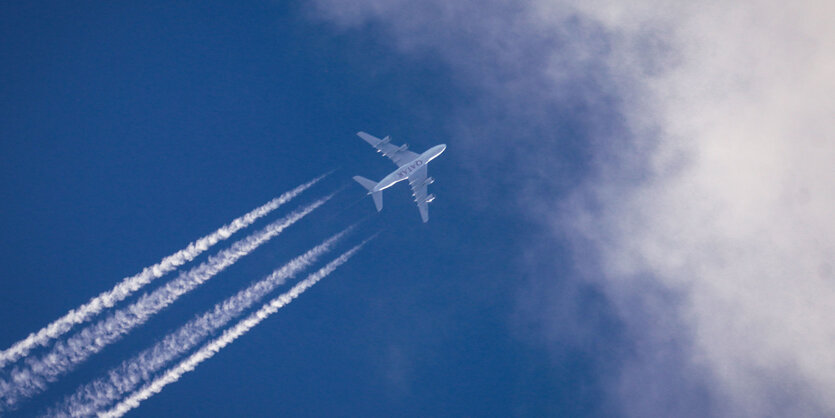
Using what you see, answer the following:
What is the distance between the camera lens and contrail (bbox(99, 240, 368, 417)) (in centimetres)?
6156

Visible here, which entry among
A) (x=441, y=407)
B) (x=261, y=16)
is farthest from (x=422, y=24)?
(x=441, y=407)

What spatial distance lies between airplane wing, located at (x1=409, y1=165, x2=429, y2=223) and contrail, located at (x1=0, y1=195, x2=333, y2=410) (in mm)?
17102

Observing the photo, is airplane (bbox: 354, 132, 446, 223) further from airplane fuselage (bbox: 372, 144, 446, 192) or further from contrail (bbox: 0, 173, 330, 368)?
contrail (bbox: 0, 173, 330, 368)

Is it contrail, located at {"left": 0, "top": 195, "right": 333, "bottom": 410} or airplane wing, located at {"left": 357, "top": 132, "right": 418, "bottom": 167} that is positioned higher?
airplane wing, located at {"left": 357, "top": 132, "right": 418, "bottom": 167}

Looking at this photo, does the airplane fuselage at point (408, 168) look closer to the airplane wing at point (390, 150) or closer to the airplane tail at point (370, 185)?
the airplane tail at point (370, 185)

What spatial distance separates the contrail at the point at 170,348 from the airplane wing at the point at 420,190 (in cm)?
1364

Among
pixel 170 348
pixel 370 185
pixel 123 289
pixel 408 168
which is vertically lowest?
pixel 170 348

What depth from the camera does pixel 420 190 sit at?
7838 centimetres

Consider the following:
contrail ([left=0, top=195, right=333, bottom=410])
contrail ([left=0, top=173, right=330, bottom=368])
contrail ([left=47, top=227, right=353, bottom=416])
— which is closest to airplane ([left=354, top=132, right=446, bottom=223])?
contrail ([left=47, top=227, right=353, bottom=416])

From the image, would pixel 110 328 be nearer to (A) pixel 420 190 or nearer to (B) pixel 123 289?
(B) pixel 123 289

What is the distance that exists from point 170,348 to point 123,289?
8695mm

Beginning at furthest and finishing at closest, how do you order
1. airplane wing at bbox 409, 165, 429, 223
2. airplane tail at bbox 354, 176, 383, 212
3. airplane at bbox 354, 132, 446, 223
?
airplane wing at bbox 409, 165, 429, 223 → airplane tail at bbox 354, 176, 383, 212 → airplane at bbox 354, 132, 446, 223

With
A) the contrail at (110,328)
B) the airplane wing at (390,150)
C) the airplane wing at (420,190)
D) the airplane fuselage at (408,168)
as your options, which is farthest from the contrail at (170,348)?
the airplane wing at (390,150)

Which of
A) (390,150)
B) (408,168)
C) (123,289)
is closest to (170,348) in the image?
(123,289)
